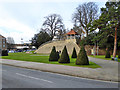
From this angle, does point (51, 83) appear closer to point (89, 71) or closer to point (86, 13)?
point (89, 71)

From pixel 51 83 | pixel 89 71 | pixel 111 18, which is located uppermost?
pixel 111 18

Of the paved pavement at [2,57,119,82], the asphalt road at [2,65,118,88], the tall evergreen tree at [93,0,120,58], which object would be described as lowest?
the paved pavement at [2,57,119,82]

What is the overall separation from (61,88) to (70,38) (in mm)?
51454

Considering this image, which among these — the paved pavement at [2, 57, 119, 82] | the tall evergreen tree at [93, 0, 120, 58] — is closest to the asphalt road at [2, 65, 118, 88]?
the paved pavement at [2, 57, 119, 82]

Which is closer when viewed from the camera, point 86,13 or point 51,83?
point 51,83

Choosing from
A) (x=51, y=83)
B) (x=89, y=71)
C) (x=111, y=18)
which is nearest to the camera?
(x=51, y=83)

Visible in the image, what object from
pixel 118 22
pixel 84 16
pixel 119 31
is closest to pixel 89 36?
pixel 84 16

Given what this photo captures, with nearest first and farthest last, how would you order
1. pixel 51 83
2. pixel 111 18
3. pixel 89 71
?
pixel 51 83
pixel 89 71
pixel 111 18

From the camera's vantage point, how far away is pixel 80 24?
48.8m

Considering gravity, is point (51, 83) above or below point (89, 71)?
above

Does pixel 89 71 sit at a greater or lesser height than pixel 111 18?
lesser

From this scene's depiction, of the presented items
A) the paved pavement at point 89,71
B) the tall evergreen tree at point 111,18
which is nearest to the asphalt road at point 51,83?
the paved pavement at point 89,71

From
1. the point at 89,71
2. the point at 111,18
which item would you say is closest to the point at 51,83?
the point at 89,71

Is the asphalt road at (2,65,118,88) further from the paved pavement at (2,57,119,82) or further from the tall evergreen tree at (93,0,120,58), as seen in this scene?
the tall evergreen tree at (93,0,120,58)
